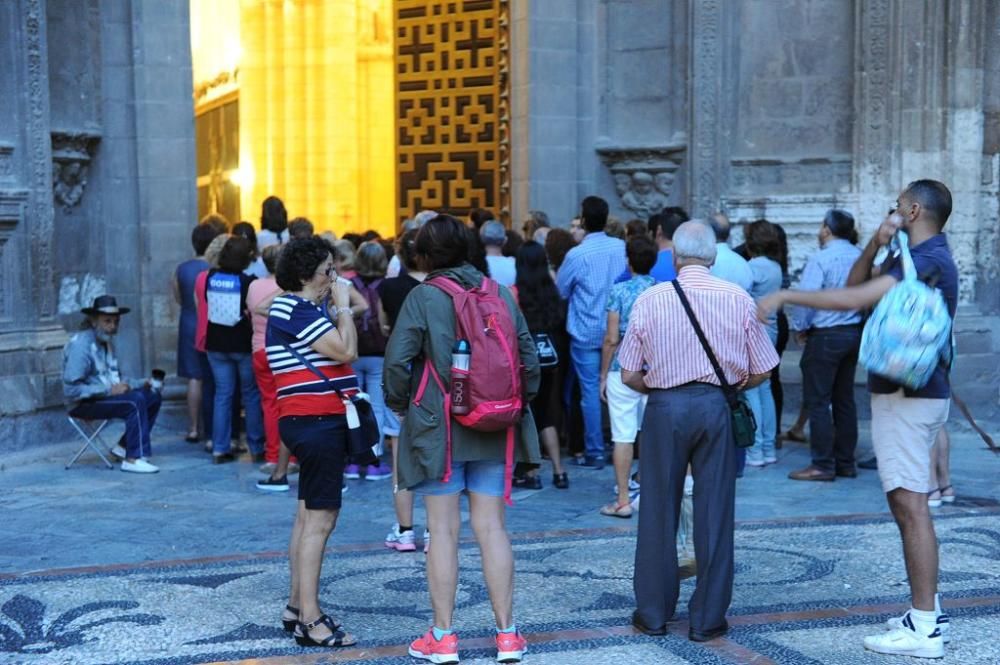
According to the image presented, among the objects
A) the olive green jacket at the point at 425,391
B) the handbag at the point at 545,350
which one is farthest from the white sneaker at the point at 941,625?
the handbag at the point at 545,350

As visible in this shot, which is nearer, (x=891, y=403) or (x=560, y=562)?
(x=891, y=403)

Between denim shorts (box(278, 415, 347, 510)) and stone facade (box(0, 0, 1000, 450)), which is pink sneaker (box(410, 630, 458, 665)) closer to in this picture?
denim shorts (box(278, 415, 347, 510))

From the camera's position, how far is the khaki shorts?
5543 mm

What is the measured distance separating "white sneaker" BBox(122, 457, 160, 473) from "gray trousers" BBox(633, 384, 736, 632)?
509cm

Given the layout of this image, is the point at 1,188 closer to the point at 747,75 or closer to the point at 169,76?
the point at 169,76

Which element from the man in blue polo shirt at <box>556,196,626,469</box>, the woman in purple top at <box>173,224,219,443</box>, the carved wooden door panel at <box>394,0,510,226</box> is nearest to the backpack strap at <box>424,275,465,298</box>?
the man in blue polo shirt at <box>556,196,626,469</box>

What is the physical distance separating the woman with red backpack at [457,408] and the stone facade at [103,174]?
592 centimetres

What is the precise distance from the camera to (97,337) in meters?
9.76

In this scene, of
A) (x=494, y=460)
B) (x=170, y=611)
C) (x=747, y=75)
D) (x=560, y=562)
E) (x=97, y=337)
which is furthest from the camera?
(x=747, y=75)

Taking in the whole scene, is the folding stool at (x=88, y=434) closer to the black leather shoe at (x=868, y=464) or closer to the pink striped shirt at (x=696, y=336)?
the black leather shoe at (x=868, y=464)

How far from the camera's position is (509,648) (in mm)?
5438

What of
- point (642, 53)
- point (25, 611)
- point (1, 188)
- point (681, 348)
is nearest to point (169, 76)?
point (1, 188)

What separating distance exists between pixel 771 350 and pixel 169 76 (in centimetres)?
723

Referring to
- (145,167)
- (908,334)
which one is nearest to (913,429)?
(908,334)
